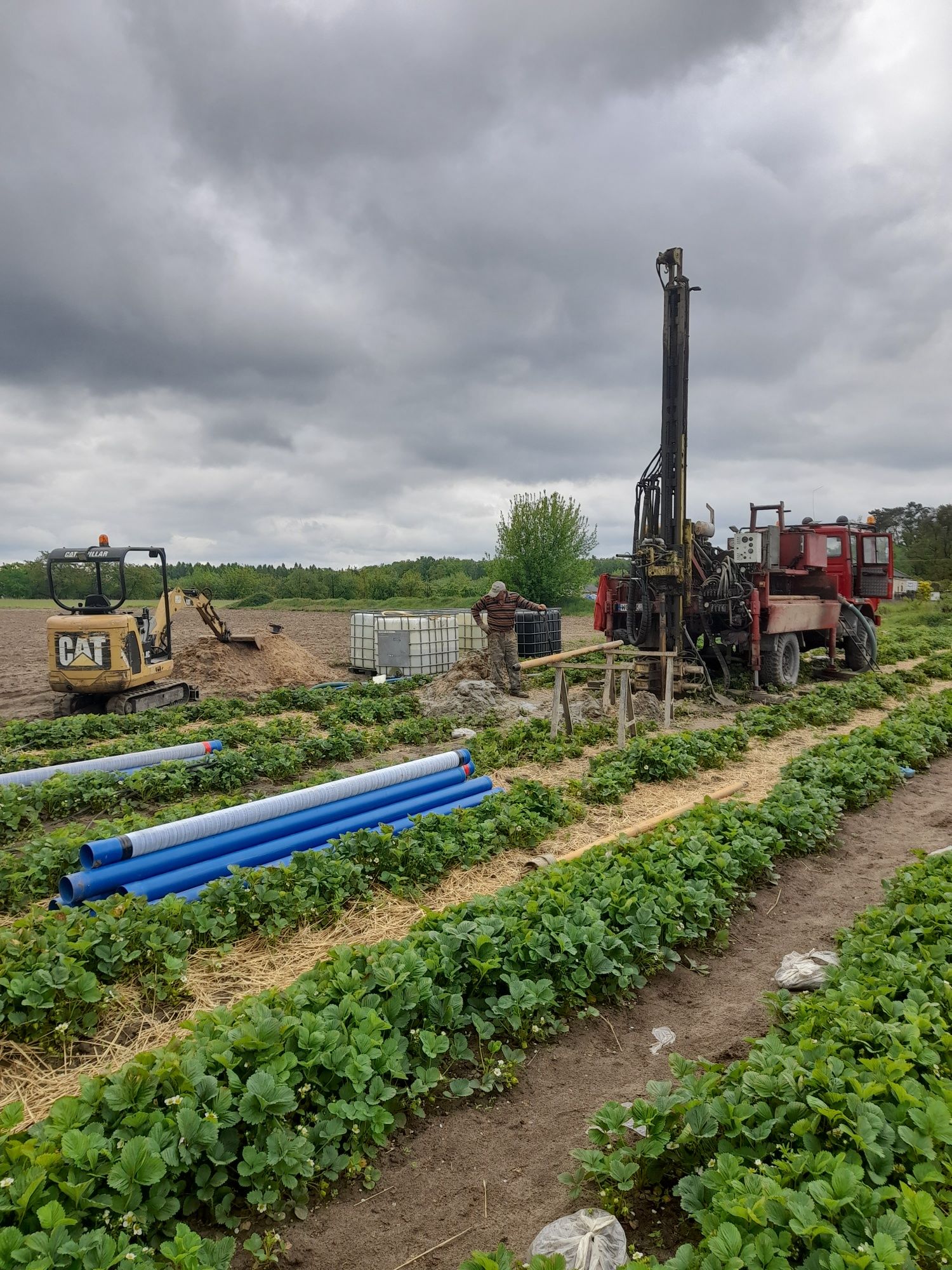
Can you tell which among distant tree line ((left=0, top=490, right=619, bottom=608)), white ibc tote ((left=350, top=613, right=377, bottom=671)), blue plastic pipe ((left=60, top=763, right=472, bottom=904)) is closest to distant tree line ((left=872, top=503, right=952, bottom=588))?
distant tree line ((left=0, top=490, right=619, bottom=608))

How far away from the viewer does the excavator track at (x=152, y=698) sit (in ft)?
45.0

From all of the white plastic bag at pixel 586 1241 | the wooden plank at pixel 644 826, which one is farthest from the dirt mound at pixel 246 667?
the white plastic bag at pixel 586 1241

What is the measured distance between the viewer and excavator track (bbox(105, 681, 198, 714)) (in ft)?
45.0

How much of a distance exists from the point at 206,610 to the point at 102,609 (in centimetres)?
386

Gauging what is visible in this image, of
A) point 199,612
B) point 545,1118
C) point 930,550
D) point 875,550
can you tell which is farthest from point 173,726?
point 930,550

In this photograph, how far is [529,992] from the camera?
405 cm

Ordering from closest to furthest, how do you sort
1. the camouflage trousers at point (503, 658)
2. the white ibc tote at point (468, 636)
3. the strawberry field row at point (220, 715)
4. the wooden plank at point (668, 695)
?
the strawberry field row at point (220, 715), the wooden plank at point (668, 695), the camouflage trousers at point (503, 658), the white ibc tote at point (468, 636)

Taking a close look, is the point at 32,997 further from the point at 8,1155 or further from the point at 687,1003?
the point at 687,1003

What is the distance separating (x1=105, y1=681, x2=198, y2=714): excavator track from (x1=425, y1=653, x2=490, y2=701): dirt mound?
4675 millimetres

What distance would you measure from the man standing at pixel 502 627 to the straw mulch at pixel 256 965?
266 inches

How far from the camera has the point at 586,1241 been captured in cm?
257

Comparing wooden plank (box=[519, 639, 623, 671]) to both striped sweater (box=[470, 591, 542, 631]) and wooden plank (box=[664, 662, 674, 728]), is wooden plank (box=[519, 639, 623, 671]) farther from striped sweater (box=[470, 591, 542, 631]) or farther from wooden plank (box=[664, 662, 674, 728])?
striped sweater (box=[470, 591, 542, 631])

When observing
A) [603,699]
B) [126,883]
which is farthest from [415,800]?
[603,699]

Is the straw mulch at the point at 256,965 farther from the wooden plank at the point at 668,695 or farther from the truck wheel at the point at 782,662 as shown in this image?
the truck wheel at the point at 782,662
